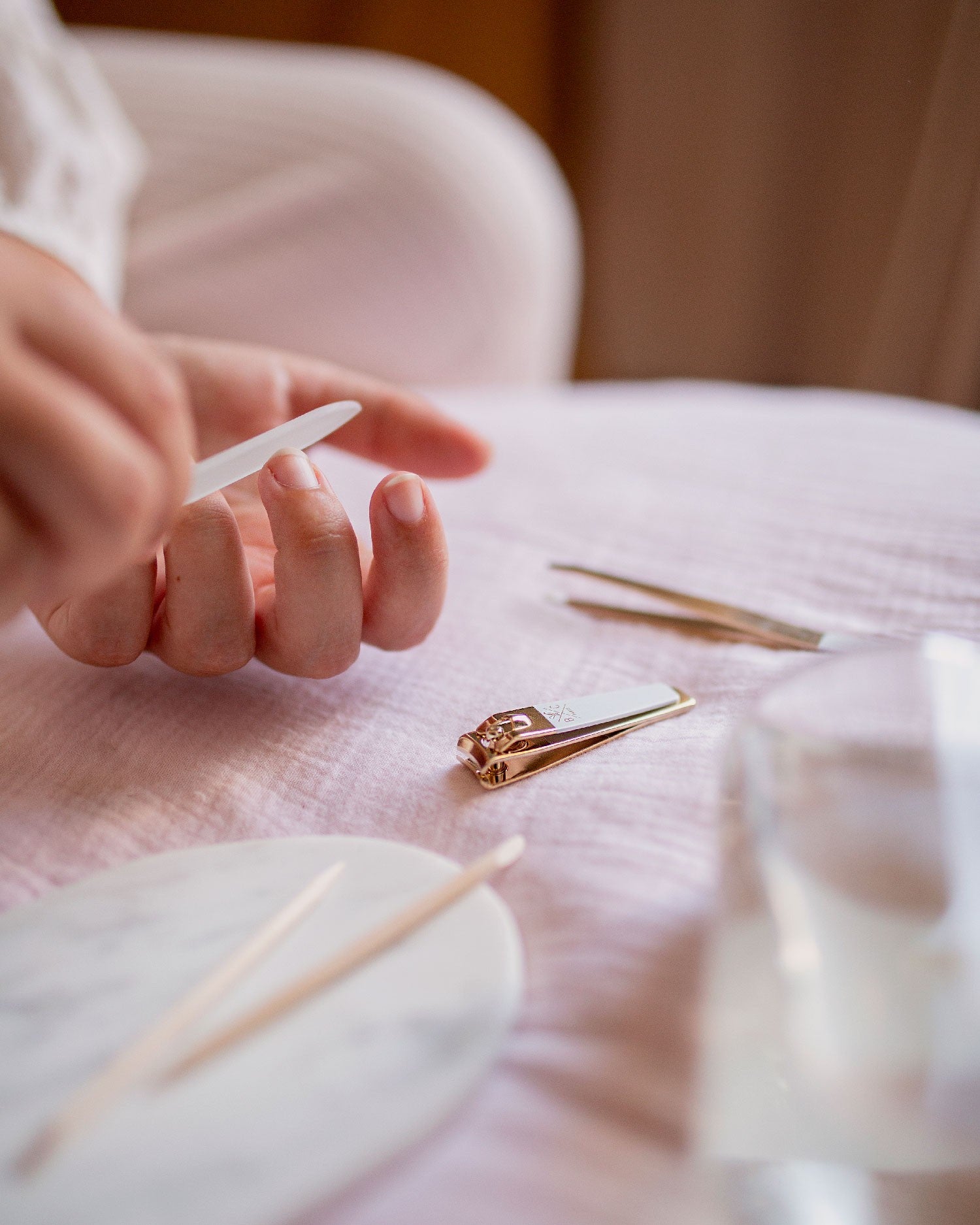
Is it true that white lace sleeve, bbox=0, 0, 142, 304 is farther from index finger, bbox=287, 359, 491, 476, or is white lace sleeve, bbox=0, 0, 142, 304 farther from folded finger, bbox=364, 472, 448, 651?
folded finger, bbox=364, 472, 448, 651

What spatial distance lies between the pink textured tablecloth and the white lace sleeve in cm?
24

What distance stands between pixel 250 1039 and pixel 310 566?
150mm

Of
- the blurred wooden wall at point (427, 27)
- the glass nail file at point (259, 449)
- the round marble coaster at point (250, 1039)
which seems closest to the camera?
the round marble coaster at point (250, 1039)

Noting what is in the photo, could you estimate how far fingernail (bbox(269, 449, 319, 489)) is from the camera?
0.94ft

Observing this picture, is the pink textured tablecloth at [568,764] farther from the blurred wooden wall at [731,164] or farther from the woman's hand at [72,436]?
the blurred wooden wall at [731,164]

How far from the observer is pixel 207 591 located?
292 mm

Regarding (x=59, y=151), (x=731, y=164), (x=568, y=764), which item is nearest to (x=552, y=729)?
(x=568, y=764)

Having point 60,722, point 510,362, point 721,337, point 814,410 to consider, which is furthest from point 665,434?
point 721,337

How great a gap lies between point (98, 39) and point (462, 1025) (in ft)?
3.02

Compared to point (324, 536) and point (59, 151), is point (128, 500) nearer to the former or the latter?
point (324, 536)

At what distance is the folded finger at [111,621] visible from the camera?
0.96ft

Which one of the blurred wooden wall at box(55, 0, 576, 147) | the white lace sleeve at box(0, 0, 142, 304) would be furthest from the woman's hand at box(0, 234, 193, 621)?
the blurred wooden wall at box(55, 0, 576, 147)

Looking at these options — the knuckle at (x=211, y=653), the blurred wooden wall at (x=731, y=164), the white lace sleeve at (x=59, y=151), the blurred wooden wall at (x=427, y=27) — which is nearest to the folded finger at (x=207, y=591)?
the knuckle at (x=211, y=653)

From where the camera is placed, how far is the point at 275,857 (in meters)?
0.22
